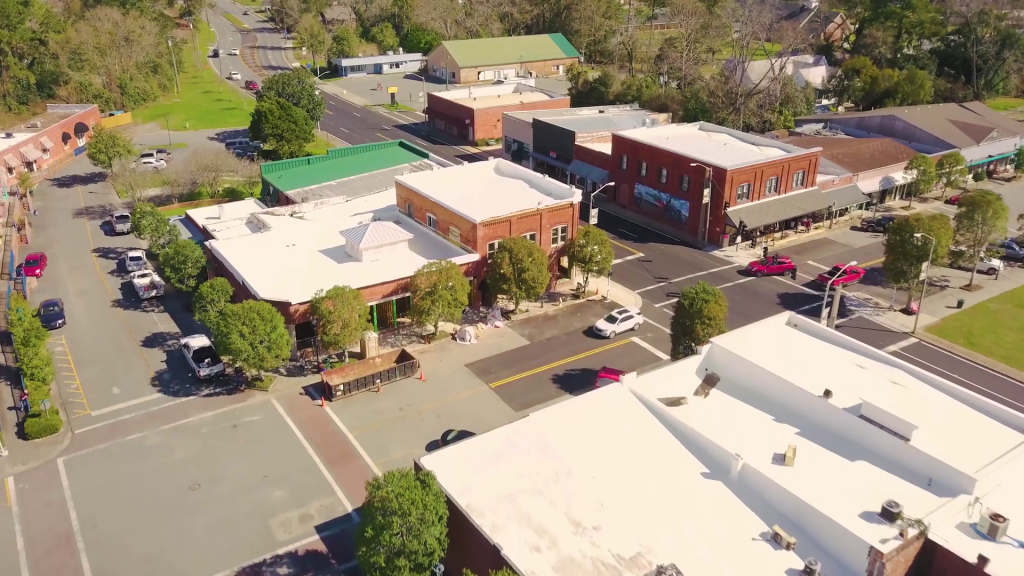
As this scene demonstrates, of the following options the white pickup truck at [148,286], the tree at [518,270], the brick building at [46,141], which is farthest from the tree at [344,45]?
the tree at [518,270]

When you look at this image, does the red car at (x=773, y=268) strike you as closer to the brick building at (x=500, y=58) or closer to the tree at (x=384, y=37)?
the brick building at (x=500, y=58)

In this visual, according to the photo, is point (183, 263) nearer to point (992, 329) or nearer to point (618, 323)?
point (618, 323)

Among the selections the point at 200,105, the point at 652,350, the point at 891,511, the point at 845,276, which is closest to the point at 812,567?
the point at 891,511

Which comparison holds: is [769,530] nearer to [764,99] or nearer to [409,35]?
[764,99]

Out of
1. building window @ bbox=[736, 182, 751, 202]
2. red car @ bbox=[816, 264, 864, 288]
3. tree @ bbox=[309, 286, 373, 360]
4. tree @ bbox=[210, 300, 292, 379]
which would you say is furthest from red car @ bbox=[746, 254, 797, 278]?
tree @ bbox=[210, 300, 292, 379]

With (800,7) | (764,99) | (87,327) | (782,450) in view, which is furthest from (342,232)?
(800,7)
